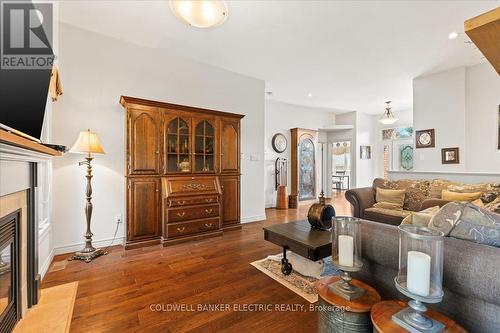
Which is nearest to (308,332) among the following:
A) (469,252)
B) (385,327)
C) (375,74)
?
(385,327)

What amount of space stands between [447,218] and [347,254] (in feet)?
1.82

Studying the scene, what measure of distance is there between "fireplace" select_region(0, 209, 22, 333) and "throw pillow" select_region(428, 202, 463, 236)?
252 cm

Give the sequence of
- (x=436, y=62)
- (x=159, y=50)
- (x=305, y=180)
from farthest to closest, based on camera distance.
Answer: (x=305, y=180), (x=436, y=62), (x=159, y=50)

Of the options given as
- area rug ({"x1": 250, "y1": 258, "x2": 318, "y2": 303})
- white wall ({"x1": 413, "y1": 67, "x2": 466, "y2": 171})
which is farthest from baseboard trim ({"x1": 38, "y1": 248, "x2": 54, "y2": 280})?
white wall ({"x1": 413, "y1": 67, "x2": 466, "y2": 171})

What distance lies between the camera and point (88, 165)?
9.12 ft

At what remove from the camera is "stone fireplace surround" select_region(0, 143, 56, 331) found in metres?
1.37

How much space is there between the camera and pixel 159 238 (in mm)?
3240

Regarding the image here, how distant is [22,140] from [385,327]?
1980 mm

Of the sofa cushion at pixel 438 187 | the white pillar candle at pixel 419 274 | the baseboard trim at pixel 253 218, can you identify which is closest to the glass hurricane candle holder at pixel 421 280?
the white pillar candle at pixel 419 274

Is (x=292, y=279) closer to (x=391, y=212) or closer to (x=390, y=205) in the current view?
(x=391, y=212)

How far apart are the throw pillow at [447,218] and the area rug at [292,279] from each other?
3.86 feet

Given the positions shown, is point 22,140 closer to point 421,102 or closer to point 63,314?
point 63,314

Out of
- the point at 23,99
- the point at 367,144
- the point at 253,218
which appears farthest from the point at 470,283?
the point at 367,144

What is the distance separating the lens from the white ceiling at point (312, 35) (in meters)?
2.53
